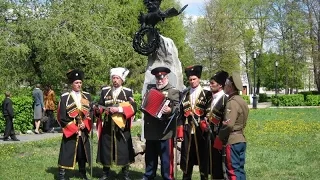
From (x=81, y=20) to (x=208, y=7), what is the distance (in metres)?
22.2

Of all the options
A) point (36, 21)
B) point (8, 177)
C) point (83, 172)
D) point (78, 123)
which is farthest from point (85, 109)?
point (36, 21)

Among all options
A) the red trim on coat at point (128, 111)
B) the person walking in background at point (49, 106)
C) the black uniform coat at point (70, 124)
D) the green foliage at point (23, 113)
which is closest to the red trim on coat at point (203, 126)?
the red trim on coat at point (128, 111)

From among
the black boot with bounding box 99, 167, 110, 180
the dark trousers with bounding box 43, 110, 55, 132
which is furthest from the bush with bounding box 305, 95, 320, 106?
the black boot with bounding box 99, 167, 110, 180

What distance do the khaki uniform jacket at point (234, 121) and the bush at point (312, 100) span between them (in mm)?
33256

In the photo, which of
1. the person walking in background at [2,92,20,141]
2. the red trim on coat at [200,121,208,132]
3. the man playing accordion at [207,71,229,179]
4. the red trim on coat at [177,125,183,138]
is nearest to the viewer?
the man playing accordion at [207,71,229,179]

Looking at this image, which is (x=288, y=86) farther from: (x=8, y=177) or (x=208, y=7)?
(x=8, y=177)

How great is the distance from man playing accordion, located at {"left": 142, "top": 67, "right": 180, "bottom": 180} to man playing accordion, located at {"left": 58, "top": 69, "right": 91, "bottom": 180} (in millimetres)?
1340

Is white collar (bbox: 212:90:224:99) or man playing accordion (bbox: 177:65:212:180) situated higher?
white collar (bbox: 212:90:224:99)

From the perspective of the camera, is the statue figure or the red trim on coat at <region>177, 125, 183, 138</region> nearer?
the red trim on coat at <region>177, 125, 183, 138</region>

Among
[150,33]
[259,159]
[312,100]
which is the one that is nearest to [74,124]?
[150,33]

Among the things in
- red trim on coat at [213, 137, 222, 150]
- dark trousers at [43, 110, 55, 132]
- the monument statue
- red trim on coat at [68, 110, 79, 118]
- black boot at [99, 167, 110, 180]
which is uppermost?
the monument statue

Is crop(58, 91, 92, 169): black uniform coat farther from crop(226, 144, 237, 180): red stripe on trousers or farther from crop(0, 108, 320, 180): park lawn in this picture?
crop(226, 144, 237, 180): red stripe on trousers

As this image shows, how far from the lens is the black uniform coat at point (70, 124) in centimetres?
856

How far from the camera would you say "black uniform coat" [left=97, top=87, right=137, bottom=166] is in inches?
338
